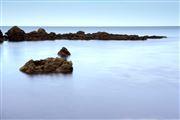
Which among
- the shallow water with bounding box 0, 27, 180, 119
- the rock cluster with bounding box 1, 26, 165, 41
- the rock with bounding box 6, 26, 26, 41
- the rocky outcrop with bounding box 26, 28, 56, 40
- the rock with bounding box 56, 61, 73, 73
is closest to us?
the shallow water with bounding box 0, 27, 180, 119

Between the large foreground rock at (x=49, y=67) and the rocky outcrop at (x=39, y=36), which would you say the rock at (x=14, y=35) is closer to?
the rocky outcrop at (x=39, y=36)

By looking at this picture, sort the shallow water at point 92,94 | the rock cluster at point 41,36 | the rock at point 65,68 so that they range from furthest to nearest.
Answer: the rock cluster at point 41,36, the rock at point 65,68, the shallow water at point 92,94

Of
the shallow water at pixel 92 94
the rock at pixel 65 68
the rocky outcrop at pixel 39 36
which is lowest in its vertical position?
the shallow water at pixel 92 94

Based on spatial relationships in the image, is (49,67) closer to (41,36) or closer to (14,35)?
(14,35)

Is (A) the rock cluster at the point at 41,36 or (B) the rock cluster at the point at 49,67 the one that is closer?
(B) the rock cluster at the point at 49,67

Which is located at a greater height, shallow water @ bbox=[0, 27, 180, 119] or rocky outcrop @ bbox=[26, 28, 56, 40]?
rocky outcrop @ bbox=[26, 28, 56, 40]

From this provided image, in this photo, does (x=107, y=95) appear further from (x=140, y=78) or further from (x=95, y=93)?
(x=140, y=78)

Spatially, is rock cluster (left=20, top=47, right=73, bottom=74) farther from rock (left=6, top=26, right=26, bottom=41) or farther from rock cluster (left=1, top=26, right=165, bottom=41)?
rock cluster (left=1, top=26, right=165, bottom=41)

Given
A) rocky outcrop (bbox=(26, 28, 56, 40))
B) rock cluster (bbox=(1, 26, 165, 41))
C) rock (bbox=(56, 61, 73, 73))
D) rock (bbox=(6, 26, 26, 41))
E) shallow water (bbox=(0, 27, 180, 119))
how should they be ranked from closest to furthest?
shallow water (bbox=(0, 27, 180, 119)) < rock (bbox=(56, 61, 73, 73)) < rock (bbox=(6, 26, 26, 41)) < rock cluster (bbox=(1, 26, 165, 41)) < rocky outcrop (bbox=(26, 28, 56, 40))

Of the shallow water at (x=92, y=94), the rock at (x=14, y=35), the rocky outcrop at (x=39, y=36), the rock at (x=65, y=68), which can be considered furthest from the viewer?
the rocky outcrop at (x=39, y=36)

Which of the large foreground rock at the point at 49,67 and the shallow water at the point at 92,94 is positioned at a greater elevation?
the large foreground rock at the point at 49,67

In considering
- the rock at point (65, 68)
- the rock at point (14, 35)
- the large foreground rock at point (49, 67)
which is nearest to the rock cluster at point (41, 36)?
the rock at point (14, 35)

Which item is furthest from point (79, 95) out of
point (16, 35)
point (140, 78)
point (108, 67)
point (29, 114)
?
point (16, 35)

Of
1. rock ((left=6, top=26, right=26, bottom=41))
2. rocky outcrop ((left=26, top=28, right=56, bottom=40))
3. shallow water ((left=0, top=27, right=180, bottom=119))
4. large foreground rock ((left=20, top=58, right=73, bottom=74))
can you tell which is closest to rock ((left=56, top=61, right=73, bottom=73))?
large foreground rock ((left=20, top=58, right=73, bottom=74))
